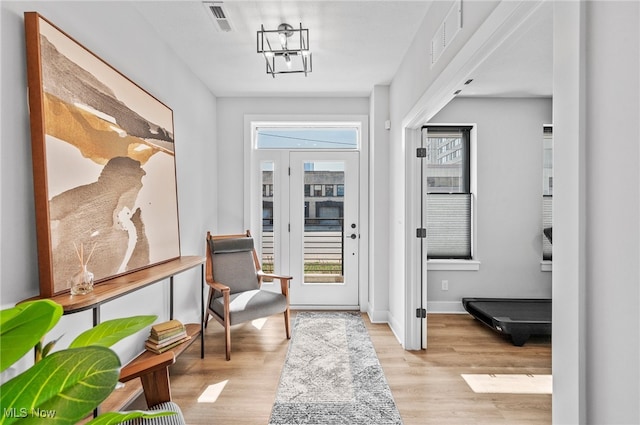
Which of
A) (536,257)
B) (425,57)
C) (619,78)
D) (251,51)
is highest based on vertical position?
(251,51)

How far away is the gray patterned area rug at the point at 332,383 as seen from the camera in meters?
2.04

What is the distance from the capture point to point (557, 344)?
1.08 m

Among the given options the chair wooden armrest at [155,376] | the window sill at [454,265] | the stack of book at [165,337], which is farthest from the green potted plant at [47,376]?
the window sill at [454,265]

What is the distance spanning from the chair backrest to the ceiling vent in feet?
6.39

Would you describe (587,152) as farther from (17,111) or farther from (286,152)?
(286,152)

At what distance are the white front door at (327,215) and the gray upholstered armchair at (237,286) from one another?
71 centimetres

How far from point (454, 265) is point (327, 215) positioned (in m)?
1.62

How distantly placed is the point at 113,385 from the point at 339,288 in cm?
369

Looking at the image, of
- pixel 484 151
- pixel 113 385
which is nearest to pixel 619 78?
pixel 113 385

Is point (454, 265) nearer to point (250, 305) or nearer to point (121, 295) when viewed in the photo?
point (250, 305)

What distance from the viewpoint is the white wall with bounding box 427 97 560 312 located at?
3957 mm

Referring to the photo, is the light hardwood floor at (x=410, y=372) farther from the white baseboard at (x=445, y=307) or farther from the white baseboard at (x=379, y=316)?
the white baseboard at (x=445, y=307)

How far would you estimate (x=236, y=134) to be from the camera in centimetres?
418

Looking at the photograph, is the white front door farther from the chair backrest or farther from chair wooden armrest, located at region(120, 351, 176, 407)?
chair wooden armrest, located at region(120, 351, 176, 407)
